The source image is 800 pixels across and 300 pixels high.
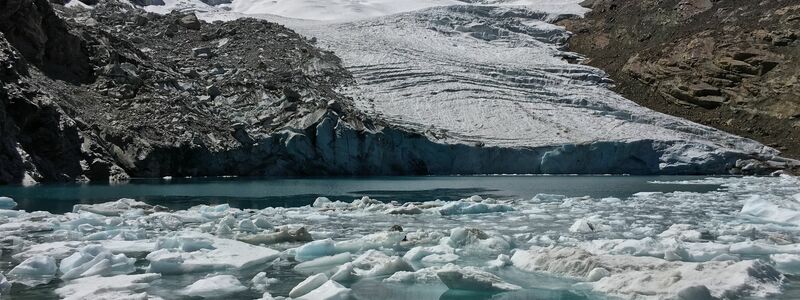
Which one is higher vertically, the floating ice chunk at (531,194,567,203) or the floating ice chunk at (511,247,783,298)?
the floating ice chunk at (511,247,783,298)

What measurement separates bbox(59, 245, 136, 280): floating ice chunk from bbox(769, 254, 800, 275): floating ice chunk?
7261 mm

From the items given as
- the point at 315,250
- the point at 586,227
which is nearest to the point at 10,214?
the point at 315,250

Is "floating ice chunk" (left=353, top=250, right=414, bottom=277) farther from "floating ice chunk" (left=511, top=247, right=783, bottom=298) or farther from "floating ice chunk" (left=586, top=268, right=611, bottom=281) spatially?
"floating ice chunk" (left=586, top=268, right=611, bottom=281)

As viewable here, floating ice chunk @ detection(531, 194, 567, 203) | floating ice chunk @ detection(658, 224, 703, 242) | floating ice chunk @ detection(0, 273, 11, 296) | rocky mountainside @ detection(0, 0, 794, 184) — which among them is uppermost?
rocky mountainside @ detection(0, 0, 794, 184)

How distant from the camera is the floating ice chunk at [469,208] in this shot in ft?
45.6

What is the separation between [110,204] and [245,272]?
805 cm

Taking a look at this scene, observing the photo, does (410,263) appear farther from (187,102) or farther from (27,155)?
(187,102)

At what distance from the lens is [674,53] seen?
159 ft

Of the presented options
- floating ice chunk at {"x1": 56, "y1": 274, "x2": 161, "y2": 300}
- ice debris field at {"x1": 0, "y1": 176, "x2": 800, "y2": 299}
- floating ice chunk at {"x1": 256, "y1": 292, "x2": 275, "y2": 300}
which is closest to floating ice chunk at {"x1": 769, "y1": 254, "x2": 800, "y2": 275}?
ice debris field at {"x1": 0, "y1": 176, "x2": 800, "y2": 299}

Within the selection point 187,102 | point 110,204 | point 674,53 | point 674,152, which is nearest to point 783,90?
point 674,53

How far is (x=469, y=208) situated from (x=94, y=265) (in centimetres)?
866

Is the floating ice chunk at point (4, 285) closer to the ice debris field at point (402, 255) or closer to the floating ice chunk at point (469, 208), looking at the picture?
the ice debris field at point (402, 255)

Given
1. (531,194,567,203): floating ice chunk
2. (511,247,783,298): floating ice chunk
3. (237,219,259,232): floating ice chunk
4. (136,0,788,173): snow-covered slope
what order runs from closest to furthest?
(511,247,783,298): floating ice chunk < (237,219,259,232): floating ice chunk < (531,194,567,203): floating ice chunk < (136,0,788,173): snow-covered slope

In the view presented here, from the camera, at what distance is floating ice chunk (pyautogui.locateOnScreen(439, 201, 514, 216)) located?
45.6 ft
